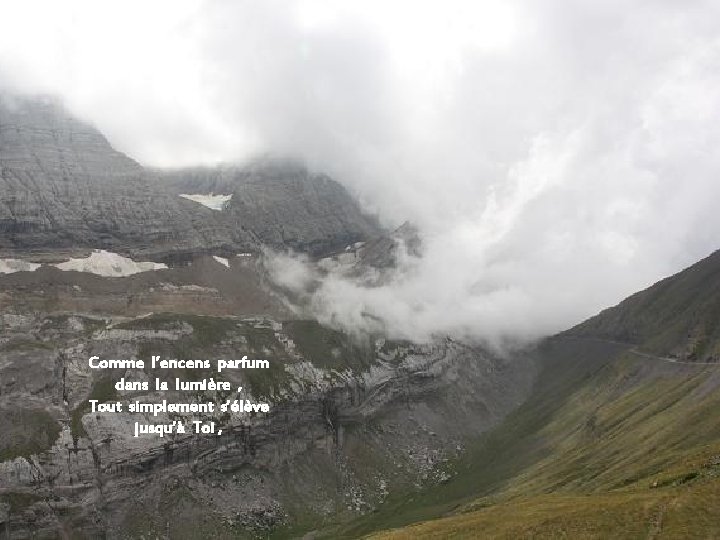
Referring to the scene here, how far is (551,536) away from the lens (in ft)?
317

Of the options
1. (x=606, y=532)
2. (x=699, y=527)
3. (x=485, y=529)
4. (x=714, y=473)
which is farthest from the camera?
(x=485, y=529)

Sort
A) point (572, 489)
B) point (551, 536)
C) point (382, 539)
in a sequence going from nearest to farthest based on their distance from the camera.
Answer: point (551, 536)
point (382, 539)
point (572, 489)

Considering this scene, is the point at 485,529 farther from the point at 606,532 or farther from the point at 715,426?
the point at 715,426

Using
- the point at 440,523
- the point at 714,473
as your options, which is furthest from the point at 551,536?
the point at 440,523

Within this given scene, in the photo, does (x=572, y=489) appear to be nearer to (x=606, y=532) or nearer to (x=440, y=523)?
(x=440, y=523)

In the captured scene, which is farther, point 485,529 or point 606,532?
point 485,529

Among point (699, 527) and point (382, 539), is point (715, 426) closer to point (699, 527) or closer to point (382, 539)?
point (382, 539)

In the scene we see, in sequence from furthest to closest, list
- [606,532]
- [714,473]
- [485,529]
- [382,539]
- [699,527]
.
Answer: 1. [382,539]
2. [485,529]
3. [714,473]
4. [606,532]
5. [699,527]

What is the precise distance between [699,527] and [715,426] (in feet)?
381

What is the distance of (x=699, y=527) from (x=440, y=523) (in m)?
67.0

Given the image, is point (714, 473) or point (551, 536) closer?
point (551, 536)

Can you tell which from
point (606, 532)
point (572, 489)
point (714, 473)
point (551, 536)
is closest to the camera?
point (606, 532)

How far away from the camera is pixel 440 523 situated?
462 feet

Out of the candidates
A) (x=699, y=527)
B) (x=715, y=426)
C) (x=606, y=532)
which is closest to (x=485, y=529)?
(x=606, y=532)
